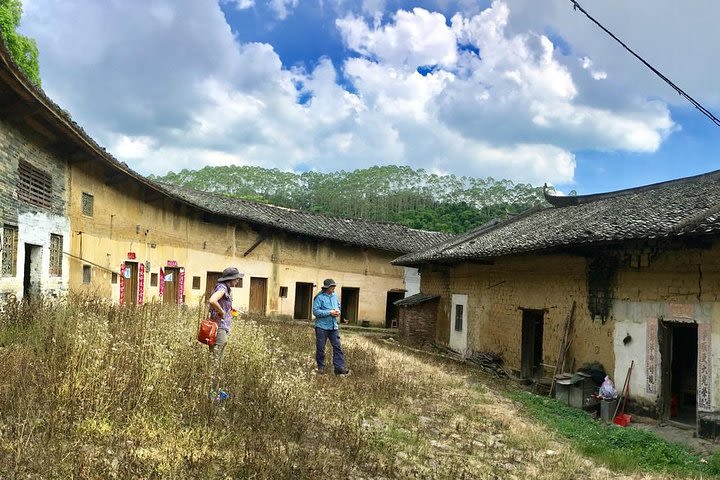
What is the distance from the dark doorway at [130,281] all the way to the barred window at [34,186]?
451cm

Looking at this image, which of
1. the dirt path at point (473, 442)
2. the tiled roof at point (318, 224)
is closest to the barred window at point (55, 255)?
the tiled roof at point (318, 224)

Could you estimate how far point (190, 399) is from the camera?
4.81 m

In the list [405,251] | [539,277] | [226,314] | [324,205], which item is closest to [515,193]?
[324,205]

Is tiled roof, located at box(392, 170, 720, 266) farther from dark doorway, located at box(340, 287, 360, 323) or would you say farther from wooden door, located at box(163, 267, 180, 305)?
wooden door, located at box(163, 267, 180, 305)

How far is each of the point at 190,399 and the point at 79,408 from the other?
2.99 feet

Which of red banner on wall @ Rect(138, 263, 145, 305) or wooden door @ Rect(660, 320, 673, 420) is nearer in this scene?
wooden door @ Rect(660, 320, 673, 420)

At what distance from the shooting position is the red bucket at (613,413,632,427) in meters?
8.49

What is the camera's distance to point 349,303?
939 inches

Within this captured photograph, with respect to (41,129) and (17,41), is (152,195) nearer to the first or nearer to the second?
(17,41)

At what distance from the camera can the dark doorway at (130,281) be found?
14891 mm

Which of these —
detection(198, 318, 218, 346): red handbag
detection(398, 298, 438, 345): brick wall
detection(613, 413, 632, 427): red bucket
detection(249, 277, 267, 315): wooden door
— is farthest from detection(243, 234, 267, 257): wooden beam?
detection(198, 318, 218, 346): red handbag

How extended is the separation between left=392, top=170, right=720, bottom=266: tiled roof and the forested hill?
30.6 m

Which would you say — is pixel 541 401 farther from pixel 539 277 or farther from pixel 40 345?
pixel 40 345

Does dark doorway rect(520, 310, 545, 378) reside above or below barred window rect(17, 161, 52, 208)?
below
